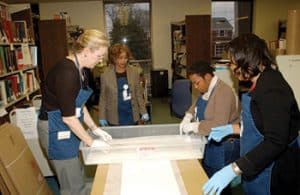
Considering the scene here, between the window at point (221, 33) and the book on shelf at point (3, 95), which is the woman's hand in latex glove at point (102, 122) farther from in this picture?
the window at point (221, 33)

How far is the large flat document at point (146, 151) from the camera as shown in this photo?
1575 mm

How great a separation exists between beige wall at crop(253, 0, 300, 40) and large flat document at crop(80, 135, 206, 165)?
6651mm

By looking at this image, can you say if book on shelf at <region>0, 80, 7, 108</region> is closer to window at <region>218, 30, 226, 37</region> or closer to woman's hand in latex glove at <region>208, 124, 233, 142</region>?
woman's hand in latex glove at <region>208, 124, 233, 142</region>

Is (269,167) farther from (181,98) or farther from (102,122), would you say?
(181,98)

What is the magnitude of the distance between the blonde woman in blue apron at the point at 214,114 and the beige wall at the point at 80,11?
18.9ft

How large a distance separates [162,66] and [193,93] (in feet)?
14.3

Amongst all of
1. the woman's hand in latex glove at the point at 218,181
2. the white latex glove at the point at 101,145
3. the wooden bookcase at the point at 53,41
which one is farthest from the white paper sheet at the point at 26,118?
the wooden bookcase at the point at 53,41

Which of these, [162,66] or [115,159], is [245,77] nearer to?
[115,159]

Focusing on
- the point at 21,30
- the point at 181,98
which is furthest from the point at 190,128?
the point at 21,30

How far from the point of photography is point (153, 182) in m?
1.32

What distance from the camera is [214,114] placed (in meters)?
1.86

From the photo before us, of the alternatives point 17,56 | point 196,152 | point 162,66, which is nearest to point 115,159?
point 196,152

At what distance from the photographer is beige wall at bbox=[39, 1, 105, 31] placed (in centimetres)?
723

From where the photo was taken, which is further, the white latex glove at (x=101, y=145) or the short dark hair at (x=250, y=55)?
the white latex glove at (x=101, y=145)
